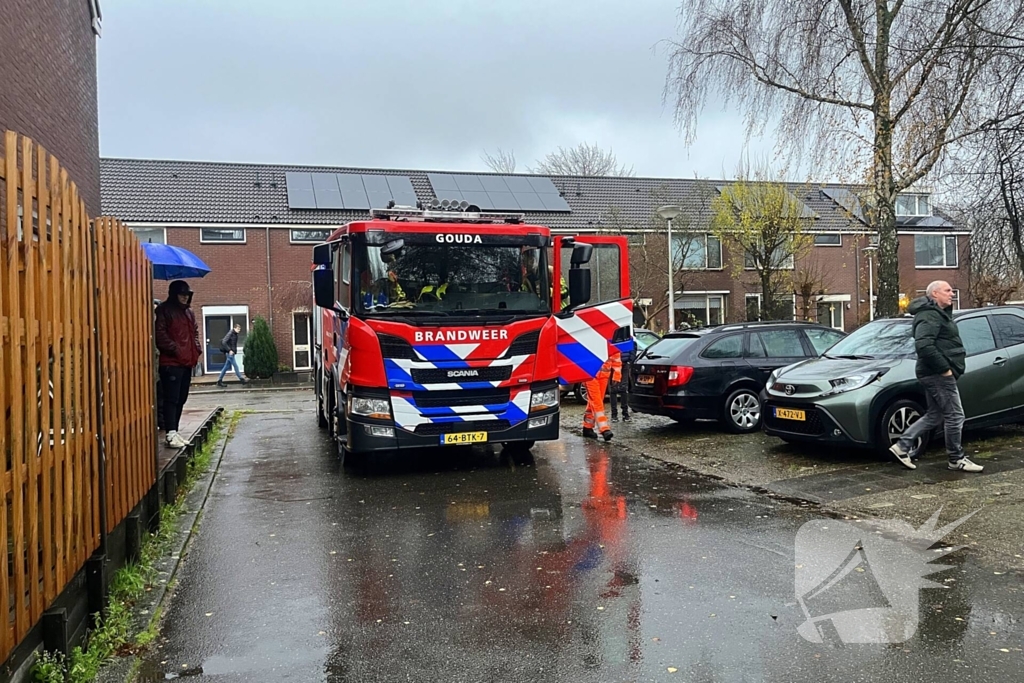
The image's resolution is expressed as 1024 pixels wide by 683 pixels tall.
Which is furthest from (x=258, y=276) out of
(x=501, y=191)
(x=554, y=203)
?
(x=554, y=203)

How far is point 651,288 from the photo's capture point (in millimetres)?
31578

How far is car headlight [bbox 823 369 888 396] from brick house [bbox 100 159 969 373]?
60.4ft

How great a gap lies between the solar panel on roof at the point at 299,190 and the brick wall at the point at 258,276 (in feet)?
4.91

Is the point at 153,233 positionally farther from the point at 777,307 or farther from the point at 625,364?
the point at 777,307

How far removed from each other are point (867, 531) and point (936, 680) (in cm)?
257

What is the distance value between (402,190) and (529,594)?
27966 mm

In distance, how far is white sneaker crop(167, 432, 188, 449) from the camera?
31.1 ft

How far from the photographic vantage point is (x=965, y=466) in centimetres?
789

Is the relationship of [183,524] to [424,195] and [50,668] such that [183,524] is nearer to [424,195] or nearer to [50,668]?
[50,668]

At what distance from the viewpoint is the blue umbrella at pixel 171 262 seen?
1084cm

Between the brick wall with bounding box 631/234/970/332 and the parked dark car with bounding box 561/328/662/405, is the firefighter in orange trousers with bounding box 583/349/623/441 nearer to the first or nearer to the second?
the parked dark car with bounding box 561/328/662/405

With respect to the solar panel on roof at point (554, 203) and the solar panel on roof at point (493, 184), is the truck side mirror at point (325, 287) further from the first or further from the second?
the solar panel on roof at point (554, 203)

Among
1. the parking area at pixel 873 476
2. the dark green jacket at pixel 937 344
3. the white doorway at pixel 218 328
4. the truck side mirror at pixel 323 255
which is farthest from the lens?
the white doorway at pixel 218 328

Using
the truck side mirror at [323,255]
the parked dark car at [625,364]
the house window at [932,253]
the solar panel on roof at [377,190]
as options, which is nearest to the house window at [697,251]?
the house window at [932,253]
